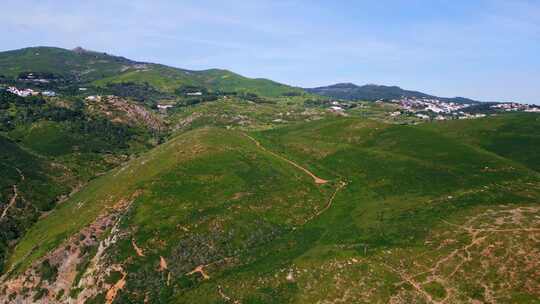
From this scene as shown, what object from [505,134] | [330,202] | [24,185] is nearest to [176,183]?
[330,202]

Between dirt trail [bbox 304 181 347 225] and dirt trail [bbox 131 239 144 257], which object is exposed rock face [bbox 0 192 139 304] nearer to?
dirt trail [bbox 131 239 144 257]

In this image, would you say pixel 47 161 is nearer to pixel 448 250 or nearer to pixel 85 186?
pixel 85 186

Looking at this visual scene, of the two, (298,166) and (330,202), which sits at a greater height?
(298,166)

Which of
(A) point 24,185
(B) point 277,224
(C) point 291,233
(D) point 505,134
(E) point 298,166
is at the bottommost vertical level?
(A) point 24,185

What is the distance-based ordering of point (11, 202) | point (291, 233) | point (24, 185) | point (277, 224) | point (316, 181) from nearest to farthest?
point (291, 233) < point (277, 224) < point (11, 202) < point (316, 181) < point (24, 185)

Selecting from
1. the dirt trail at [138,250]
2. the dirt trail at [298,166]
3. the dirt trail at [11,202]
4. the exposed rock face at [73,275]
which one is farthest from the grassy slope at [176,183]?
the dirt trail at [11,202]

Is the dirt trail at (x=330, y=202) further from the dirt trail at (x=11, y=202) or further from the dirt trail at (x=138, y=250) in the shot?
the dirt trail at (x=11, y=202)

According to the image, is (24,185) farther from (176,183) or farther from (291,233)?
(291,233)

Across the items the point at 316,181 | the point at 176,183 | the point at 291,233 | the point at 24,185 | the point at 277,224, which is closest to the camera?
the point at 291,233

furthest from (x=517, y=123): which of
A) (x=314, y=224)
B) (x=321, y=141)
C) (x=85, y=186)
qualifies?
(x=85, y=186)

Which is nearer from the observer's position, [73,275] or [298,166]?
[73,275]
